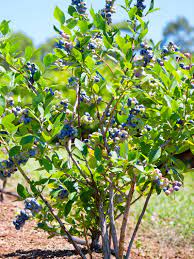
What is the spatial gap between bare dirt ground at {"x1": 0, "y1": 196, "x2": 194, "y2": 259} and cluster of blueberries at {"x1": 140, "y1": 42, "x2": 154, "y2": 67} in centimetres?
161

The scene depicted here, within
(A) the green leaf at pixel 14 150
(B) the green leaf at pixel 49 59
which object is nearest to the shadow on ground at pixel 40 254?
(A) the green leaf at pixel 14 150

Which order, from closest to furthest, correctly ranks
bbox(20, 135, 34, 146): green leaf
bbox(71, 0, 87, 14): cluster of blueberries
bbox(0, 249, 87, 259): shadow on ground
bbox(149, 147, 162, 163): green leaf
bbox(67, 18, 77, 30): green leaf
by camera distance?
bbox(20, 135, 34, 146): green leaf < bbox(149, 147, 162, 163): green leaf < bbox(67, 18, 77, 30): green leaf < bbox(71, 0, 87, 14): cluster of blueberries < bbox(0, 249, 87, 259): shadow on ground

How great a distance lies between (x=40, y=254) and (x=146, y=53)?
186cm

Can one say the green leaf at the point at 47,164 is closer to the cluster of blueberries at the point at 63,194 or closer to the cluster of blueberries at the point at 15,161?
the cluster of blueberries at the point at 15,161

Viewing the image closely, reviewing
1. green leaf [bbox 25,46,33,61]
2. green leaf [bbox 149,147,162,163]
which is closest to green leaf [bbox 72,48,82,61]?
green leaf [bbox 25,46,33,61]

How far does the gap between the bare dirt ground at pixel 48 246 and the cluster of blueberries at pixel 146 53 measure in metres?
1.61

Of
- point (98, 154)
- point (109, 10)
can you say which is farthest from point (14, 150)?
point (109, 10)

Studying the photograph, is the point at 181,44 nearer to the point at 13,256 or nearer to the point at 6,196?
the point at 13,256

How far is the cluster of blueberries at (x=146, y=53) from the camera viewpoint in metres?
2.08

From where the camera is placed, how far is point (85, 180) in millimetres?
2430

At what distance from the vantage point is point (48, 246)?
3.65 meters

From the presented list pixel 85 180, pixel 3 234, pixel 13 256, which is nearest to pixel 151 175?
pixel 85 180

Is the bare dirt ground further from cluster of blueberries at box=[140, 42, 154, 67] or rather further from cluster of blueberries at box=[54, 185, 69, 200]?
cluster of blueberries at box=[140, 42, 154, 67]

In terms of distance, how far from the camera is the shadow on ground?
3263 millimetres
